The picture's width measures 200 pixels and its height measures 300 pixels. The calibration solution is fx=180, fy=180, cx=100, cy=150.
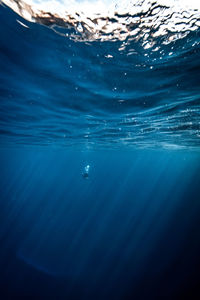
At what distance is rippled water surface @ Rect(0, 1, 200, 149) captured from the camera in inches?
215

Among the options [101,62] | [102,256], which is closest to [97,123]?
[101,62]

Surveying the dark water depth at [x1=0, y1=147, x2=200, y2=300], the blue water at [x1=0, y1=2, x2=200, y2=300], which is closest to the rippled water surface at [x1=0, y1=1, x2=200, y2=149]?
the blue water at [x1=0, y1=2, x2=200, y2=300]

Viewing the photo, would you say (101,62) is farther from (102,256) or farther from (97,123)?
(102,256)

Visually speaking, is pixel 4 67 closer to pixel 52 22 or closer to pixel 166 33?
pixel 52 22

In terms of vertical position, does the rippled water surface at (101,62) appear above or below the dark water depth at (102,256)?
above

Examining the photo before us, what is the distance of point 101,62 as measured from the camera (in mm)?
7629

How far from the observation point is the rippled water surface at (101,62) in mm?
5449

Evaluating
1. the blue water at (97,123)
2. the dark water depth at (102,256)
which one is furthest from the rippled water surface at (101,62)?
the dark water depth at (102,256)

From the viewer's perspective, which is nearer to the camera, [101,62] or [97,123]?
[101,62]

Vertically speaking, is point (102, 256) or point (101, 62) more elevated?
point (101, 62)

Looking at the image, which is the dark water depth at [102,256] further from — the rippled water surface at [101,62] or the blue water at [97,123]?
the rippled water surface at [101,62]

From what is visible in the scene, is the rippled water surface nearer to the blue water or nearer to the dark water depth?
the blue water

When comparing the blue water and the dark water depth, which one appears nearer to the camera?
the blue water

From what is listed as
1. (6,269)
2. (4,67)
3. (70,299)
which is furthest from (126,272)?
(4,67)
